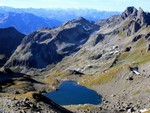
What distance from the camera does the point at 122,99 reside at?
187250mm

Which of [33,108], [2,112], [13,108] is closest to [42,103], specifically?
[33,108]

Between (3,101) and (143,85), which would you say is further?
(143,85)

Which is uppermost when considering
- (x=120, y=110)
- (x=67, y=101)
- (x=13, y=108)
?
(x=13, y=108)

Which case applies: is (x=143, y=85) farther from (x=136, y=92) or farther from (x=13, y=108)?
(x=13, y=108)

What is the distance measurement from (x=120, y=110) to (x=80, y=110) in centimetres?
2067

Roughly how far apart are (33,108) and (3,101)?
32.1ft

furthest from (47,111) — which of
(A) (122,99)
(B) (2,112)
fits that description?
(A) (122,99)

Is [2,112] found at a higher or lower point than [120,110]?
higher

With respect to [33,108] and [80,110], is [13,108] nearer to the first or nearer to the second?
[33,108]

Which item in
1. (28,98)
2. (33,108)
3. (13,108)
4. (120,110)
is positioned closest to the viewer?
(13,108)

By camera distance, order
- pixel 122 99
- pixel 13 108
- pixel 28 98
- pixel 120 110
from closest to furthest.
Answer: pixel 13 108, pixel 28 98, pixel 120 110, pixel 122 99

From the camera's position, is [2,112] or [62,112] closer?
[2,112]

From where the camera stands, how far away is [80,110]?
130 metres

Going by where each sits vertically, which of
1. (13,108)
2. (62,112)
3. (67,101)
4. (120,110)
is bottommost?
(67,101)
